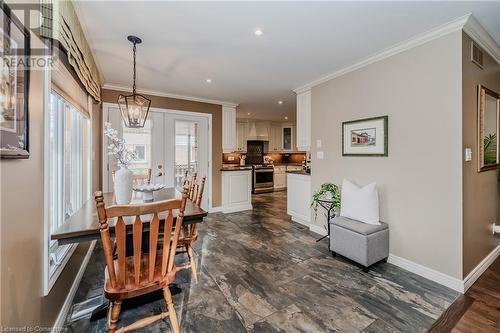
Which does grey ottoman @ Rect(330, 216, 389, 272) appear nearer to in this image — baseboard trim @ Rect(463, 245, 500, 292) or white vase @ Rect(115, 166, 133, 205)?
baseboard trim @ Rect(463, 245, 500, 292)

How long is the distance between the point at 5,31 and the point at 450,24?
3176mm

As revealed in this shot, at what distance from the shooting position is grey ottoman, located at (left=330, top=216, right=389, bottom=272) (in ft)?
7.93

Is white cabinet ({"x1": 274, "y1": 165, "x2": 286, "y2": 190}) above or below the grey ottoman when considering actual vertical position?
above

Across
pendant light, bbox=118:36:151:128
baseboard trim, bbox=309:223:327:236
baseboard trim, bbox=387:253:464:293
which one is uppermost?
pendant light, bbox=118:36:151:128

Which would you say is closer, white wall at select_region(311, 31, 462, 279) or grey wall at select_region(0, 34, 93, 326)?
grey wall at select_region(0, 34, 93, 326)

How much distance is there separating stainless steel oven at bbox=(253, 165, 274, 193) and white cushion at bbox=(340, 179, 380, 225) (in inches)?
183

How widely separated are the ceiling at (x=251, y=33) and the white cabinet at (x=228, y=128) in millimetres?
1656

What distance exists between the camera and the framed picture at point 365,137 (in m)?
2.71

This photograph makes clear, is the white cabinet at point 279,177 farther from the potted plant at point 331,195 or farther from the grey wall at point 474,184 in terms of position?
the grey wall at point 474,184

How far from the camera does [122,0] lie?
1795 mm

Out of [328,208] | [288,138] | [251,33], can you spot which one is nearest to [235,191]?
[328,208]

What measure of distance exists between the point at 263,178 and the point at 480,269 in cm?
555

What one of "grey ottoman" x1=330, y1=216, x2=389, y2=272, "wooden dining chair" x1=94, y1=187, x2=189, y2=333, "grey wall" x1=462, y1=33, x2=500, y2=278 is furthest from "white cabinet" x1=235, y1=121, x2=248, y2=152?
"wooden dining chair" x1=94, y1=187, x2=189, y2=333

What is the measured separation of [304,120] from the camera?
4.00 metres
